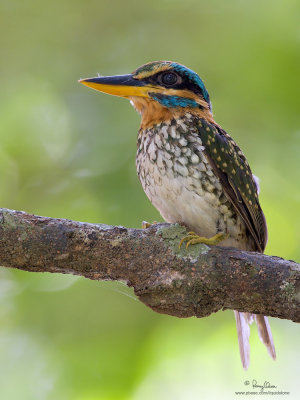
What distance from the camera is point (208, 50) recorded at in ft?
15.8

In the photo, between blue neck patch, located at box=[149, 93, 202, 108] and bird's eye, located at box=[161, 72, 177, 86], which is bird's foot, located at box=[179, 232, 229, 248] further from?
bird's eye, located at box=[161, 72, 177, 86]

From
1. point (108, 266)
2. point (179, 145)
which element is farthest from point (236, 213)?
point (108, 266)

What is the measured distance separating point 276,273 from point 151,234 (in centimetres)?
62

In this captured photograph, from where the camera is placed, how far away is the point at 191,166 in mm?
3553

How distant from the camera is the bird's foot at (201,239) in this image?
3.09 m

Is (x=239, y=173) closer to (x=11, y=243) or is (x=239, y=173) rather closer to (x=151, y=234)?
(x=151, y=234)

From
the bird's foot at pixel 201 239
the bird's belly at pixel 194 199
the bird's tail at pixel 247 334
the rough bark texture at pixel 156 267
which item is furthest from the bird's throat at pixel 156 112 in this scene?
the bird's tail at pixel 247 334

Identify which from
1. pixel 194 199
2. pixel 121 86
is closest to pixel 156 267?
pixel 194 199

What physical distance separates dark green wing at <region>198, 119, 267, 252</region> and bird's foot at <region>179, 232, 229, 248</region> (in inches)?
7.9

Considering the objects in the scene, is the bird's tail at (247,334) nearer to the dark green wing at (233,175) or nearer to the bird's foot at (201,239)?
the dark green wing at (233,175)

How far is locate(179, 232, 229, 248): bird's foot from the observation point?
10.1 feet

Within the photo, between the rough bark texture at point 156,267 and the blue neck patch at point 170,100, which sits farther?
the blue neck patch at point 170,100

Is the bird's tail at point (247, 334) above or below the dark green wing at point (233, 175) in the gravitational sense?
below

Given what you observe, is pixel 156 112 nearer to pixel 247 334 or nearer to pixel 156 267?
pixel 156 267
